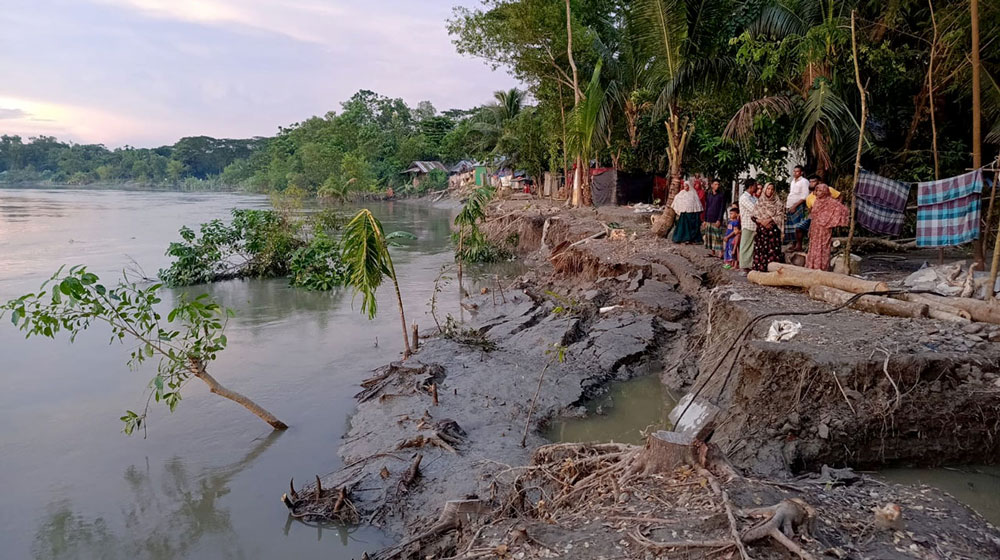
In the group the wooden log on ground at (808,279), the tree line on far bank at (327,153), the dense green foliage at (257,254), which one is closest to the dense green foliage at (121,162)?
the tree line on far bank at (327,153)

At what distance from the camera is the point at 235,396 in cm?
642

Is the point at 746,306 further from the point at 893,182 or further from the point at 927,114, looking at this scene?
the point at 927,114

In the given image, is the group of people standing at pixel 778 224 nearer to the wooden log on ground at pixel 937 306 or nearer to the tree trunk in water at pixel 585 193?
the wooden log on ground at pixel 937 306

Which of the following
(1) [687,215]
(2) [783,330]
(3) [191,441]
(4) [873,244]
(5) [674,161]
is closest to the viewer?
(2) [783,330]

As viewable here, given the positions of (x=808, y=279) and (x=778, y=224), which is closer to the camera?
(x=808, y=279)

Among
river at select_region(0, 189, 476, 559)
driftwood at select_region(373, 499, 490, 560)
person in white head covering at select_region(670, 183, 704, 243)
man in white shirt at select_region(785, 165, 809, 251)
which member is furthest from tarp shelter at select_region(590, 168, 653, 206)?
driftwood at select_region(373, 499, 490, 560)

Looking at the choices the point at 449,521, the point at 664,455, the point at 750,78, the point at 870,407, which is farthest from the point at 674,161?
the point at 449,521

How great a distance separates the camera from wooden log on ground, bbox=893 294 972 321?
234 inches

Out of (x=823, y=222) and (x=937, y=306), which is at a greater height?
(x=823, y=222)

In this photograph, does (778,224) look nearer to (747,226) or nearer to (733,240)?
(747,226)

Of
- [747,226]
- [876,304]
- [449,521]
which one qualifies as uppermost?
[747,226]

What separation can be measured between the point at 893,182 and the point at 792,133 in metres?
1.98

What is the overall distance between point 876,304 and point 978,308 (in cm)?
88

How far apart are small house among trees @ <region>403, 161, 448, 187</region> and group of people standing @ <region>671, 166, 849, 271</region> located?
125 feet
